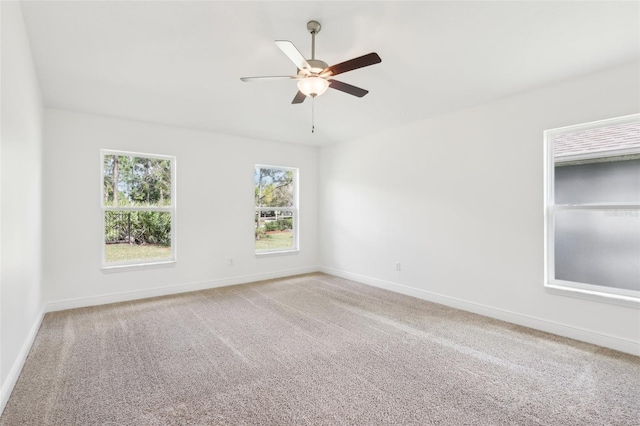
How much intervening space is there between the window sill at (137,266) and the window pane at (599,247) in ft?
16.3

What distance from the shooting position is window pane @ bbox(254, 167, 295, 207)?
564cm

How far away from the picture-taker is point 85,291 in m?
4.05

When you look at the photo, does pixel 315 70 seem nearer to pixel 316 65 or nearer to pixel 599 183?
pixel 316 65

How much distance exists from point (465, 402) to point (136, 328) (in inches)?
125

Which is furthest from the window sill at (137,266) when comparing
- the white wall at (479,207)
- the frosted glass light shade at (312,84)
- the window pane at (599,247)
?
the window pane at (599,247)

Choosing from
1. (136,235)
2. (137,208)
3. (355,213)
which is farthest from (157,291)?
(355,213)

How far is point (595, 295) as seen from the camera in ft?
9.61

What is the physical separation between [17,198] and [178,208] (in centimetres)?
233

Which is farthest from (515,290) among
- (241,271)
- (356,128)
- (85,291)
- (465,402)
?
(85,291)

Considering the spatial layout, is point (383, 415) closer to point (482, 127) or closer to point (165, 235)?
point (482, 127)

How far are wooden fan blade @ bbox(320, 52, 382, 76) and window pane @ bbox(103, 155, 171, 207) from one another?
130 inches

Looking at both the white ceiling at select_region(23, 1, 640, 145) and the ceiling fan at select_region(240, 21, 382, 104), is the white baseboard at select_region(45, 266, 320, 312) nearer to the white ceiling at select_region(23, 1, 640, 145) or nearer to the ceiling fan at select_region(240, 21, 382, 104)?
the white ceiling at select_region(23, 1, 640, 145)

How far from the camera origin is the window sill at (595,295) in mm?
2750

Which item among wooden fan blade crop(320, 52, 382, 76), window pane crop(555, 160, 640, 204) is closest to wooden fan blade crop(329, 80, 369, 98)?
wooden fan blade crop(320, 52, 382, 76)
